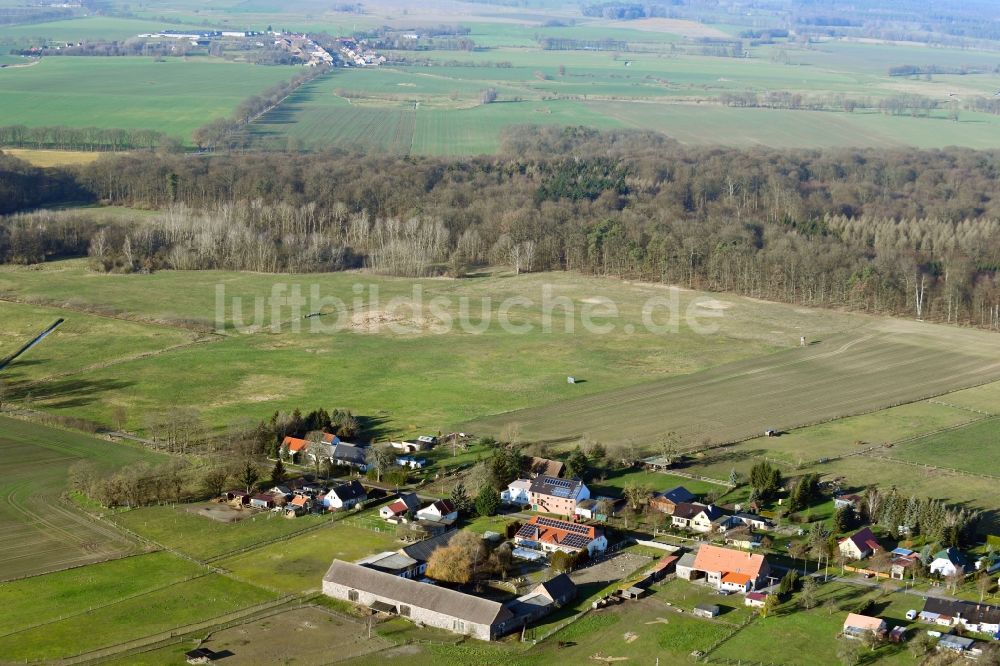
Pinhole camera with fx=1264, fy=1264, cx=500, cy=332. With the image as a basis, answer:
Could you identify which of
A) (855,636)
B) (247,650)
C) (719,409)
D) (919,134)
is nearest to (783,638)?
(855,636)

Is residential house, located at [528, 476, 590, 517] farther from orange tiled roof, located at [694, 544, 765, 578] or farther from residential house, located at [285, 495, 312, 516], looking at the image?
residential house, located at [285, 495, 312, 516]

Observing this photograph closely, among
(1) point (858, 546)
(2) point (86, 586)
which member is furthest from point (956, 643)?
(2) point (86, 586)

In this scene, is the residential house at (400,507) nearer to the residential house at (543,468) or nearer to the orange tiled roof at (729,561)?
the residential house at (543,468)

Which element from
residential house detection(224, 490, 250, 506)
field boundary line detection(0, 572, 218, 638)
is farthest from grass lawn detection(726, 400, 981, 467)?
field boundary line detection(0, 572, 218, 638)

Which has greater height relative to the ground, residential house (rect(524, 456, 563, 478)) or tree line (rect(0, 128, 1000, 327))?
tree line (rect(0, 128, 1000, 327))

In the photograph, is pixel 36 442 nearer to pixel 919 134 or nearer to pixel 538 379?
pixel 538 379
